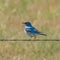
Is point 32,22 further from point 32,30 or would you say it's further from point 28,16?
point 32,30

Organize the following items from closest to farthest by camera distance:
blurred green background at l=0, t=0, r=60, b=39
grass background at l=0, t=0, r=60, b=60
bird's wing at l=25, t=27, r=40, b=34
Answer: bird's wing at l=25, t=27, r=40, b=34 → grass background at l=0, t=0, r=60, b=60 → blurred green background at l=0, t=0, r=60, b=39

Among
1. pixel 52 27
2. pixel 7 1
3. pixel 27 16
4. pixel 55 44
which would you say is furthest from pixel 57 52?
pixel 7 1

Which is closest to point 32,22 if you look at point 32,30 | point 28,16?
point 28,16

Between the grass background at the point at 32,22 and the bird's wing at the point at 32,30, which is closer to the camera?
the bird's wing at the point at 32,30

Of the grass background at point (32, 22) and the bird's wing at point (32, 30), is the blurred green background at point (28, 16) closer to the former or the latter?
the grass background at point (32, 22)

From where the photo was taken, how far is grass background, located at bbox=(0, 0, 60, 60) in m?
10.7

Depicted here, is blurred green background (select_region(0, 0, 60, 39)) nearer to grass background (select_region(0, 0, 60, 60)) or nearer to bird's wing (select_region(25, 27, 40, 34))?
grass background (select_region(0, 0, 60, 60))

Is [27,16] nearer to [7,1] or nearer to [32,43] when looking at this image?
[7,1]

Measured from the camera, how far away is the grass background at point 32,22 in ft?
35.1

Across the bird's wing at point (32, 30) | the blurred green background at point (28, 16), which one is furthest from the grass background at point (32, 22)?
the bird's wing at point (32, 30)

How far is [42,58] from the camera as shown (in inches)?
411

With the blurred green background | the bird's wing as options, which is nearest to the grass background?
the blurred green background

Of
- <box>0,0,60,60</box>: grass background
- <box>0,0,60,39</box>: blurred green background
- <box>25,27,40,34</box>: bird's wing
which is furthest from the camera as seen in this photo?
<box>0,0,60,39</box>: blurred green background

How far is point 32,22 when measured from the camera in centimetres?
1277
